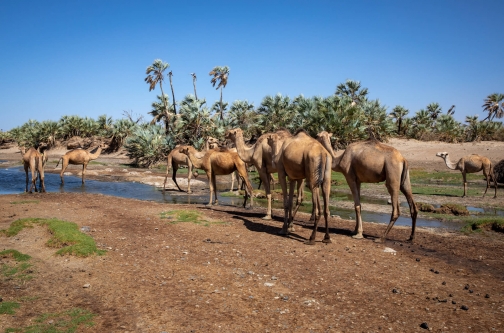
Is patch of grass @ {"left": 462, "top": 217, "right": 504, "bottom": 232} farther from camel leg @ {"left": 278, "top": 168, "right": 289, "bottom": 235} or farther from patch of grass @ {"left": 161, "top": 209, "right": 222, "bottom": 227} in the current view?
patch of grass @ {"left": 161, "top": 209, "right": 222, "bottom": 227}

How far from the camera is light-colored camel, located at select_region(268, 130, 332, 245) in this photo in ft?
31.3

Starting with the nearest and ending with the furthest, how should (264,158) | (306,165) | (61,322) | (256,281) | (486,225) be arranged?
(61,322) → (256,281) → (306,165) → (486,225) → (264,158)

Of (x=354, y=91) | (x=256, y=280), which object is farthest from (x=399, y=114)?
(x=256, y=280)

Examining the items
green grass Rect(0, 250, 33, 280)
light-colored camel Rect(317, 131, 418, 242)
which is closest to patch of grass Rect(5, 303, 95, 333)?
green grass Rect(0, 250, 33, 280)

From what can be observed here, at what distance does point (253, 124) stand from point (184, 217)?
28.5m

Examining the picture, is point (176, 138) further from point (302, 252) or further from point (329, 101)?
point (302, 252)

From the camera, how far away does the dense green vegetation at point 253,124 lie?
3366cm

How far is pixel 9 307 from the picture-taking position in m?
5.58

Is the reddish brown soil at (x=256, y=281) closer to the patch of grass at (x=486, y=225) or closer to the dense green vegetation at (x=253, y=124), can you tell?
the patch of grass at (x=486, y=225)

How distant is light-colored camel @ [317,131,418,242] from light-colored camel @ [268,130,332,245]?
1262 millimetres

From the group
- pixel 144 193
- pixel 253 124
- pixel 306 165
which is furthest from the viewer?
pixel 253 124

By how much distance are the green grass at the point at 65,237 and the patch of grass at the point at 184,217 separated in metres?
2.71

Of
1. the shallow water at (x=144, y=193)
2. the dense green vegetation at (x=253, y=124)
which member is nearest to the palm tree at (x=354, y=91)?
the dense green vegetation at (x=253, y=124)

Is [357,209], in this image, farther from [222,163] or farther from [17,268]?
[17,268]
